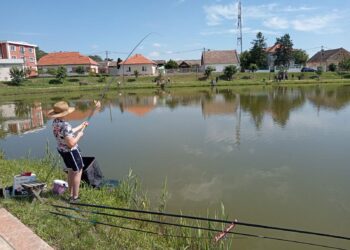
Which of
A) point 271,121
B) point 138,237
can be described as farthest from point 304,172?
point 271,121

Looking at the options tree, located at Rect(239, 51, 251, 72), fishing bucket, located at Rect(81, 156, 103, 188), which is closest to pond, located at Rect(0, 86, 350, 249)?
fishing bucket, located at Rect(81, 156, 103, 188)

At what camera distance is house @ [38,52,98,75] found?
61.8 meters

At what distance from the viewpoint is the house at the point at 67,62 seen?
61781mm

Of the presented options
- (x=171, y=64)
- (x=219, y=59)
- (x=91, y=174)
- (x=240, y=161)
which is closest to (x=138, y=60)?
(x=171, y=64)

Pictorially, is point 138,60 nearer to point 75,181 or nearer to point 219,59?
point 219,59

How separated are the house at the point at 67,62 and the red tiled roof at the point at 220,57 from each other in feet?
68.3

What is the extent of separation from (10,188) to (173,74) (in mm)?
54404

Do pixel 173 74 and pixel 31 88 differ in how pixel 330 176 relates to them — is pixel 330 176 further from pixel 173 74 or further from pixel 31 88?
pixel 173 74

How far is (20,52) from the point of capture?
6375cm

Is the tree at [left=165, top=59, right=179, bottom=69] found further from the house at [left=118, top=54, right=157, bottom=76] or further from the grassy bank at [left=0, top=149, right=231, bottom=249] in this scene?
the grassy bank at [left=0, top=149, right=231, bottom=249]

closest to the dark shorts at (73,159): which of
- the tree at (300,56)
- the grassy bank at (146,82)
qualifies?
the grassy bank at (146,82)

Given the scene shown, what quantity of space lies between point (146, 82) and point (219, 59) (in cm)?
1730

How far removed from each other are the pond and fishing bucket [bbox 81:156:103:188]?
1.02m

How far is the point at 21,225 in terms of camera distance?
418cm
